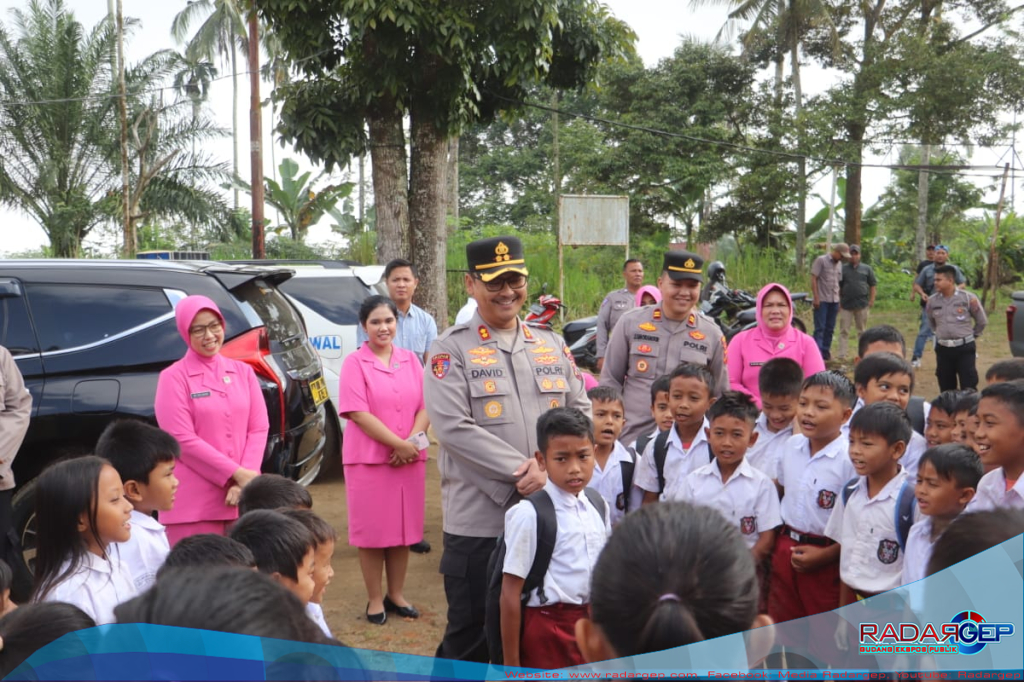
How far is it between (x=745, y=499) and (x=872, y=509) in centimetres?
44

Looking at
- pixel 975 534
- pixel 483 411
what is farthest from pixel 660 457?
pixel 975 534

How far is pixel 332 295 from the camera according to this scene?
7.60 metres

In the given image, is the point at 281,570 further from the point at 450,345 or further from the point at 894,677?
the point at 894,677

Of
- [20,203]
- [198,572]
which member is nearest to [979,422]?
[198,572]

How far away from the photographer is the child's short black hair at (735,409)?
11.6 ft

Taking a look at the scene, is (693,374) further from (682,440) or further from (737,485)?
(737,485)

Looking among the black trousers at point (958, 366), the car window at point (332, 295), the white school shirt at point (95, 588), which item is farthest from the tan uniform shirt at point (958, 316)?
the white school shirt at point (95, 588)

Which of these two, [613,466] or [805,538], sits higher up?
[613,466]

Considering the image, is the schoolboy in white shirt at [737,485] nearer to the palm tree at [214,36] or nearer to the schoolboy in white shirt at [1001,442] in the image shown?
the schoolboy in white shirt at [1001,442]

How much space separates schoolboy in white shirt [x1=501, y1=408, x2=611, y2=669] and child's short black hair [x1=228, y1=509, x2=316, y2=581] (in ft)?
2.02

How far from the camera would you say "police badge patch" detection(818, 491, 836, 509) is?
11.6 ft

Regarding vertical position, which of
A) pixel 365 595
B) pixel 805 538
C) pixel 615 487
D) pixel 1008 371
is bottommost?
pixel 365 595

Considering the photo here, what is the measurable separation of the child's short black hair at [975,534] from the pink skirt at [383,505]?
340 centimetres

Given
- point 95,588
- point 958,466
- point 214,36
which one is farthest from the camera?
point 214,36
